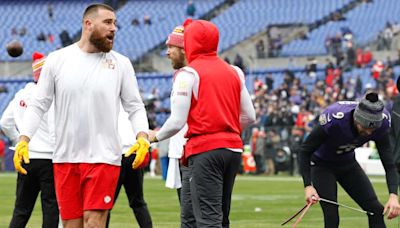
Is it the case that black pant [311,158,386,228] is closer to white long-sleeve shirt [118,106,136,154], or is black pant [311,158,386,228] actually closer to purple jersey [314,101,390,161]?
purple jersey [314,101,390,161]

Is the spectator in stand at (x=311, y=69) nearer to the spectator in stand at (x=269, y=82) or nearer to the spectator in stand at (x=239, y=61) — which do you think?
the spectator in stand at (x=269, y=82)

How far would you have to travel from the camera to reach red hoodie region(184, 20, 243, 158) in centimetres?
766

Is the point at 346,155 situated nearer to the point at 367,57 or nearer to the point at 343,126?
the point at 343,126

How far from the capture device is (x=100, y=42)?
7.64 meters

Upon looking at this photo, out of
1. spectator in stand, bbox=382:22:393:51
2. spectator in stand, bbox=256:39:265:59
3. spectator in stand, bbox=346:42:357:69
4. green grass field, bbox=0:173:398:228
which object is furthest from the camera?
spectator in stand, bbox=256:39:265:59

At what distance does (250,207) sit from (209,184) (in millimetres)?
9781

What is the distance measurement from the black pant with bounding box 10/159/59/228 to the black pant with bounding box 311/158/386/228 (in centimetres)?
238

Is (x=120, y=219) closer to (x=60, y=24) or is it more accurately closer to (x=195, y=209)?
(x=195, y=209)

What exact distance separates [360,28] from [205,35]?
31704 millimetres

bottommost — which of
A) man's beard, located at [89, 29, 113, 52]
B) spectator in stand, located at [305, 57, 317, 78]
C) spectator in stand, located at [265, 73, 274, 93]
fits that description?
spectator in stand, located at [265, 73, 274, 93]

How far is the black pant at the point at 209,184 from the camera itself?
7676mm

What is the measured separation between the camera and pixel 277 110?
32.9m

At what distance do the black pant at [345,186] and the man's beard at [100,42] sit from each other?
2.70 metres

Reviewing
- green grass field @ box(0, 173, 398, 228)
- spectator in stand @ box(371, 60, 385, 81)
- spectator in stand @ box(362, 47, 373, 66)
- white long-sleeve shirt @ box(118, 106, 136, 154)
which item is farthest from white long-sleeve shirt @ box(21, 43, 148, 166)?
spectator in stand @ box(362, 47, 373, 66)
